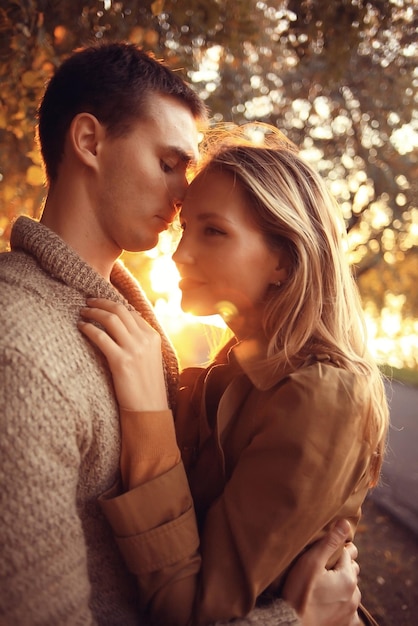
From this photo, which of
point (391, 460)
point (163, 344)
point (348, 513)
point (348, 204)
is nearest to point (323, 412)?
point (348, 513)

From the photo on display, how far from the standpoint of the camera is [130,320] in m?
1.53

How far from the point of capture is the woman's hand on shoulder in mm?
1390

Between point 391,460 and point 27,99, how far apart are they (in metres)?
6.59

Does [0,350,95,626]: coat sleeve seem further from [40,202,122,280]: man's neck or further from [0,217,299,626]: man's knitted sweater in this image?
[40,202,122,280]: man's neck

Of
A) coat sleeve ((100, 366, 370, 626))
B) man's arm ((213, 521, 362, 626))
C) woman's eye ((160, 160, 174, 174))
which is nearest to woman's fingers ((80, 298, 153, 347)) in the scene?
coat sleeve ((100, 366, 370, 626))

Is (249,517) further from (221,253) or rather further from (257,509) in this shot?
(221,253)

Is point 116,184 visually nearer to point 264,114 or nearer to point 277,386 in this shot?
point 277,386

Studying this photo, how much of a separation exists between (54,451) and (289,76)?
225 inches

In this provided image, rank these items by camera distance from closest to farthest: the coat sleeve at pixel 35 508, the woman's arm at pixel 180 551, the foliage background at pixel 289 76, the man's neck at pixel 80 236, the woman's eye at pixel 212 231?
the coat sleeve at pixel 35 508
the woman's arm at pixel 180 551
the man's neck at pixel 80 236
the woman's eye at pixel 212 231
the foliage background at pixel 289 76

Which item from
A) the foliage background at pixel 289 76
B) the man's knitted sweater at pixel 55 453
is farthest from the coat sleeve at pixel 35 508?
the foliage background at pixel 289 76

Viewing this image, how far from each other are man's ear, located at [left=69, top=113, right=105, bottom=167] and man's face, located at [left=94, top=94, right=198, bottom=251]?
3 centimetres

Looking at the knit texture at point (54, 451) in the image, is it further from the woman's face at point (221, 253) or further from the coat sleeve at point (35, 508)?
the woman's face at point (221, 253)

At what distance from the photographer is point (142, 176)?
168 cm

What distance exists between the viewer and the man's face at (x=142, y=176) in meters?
1.68
